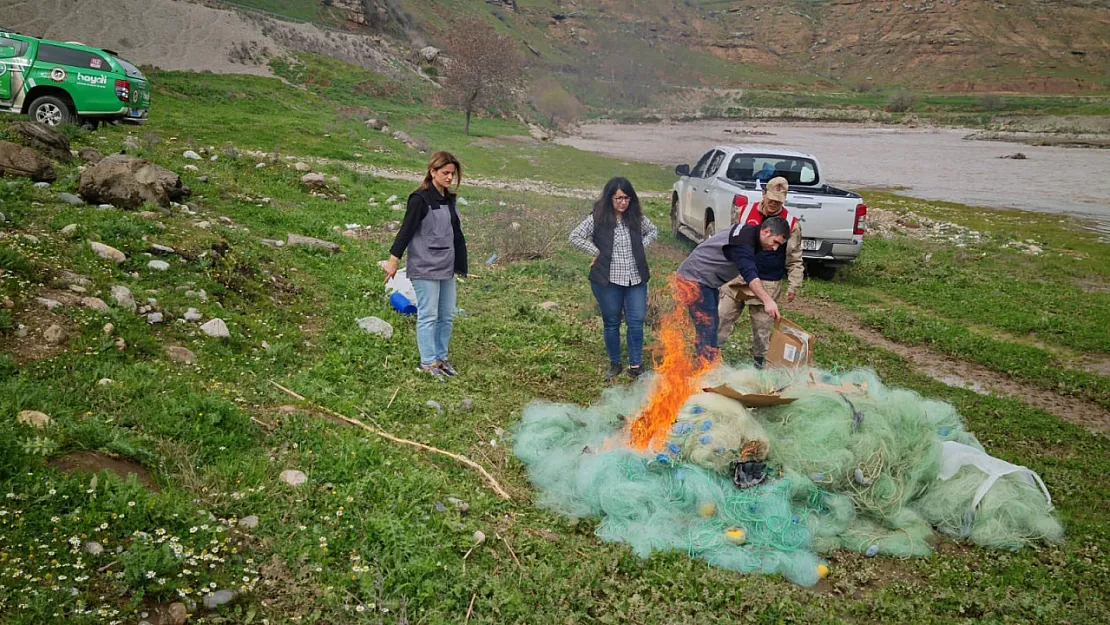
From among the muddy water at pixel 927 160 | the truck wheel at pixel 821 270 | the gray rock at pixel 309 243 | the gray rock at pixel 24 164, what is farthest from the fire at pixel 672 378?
the muddy water at pixel 927 160

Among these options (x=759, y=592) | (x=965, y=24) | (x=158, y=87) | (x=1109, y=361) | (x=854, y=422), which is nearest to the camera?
(x=759, y=592)

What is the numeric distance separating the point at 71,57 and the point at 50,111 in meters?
1.15

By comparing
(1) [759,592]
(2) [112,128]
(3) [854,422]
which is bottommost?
(1) [759,592]

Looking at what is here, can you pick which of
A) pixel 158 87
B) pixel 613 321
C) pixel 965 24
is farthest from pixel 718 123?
pixel 965 24

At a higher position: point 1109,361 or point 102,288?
point 102,288

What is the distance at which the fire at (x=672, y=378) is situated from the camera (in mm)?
4965

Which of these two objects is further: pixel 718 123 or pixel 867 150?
pixel 718 123

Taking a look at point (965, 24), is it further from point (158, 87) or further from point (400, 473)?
point (400, 473)

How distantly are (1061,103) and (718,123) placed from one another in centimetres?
4915

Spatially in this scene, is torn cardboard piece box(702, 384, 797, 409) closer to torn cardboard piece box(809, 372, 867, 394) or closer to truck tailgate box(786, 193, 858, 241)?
torn cardboard piece box(809, 372, 867, 394)

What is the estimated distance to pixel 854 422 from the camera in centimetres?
475

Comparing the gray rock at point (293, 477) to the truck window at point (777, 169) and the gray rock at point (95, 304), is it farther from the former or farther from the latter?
the truck window at point (777, 169)

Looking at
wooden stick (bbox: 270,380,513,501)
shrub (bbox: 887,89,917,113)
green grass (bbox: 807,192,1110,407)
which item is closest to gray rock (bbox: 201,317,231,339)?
wooden stick (bbox: 270,380,513,501)

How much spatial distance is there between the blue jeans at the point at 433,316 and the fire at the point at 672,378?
1975mm
